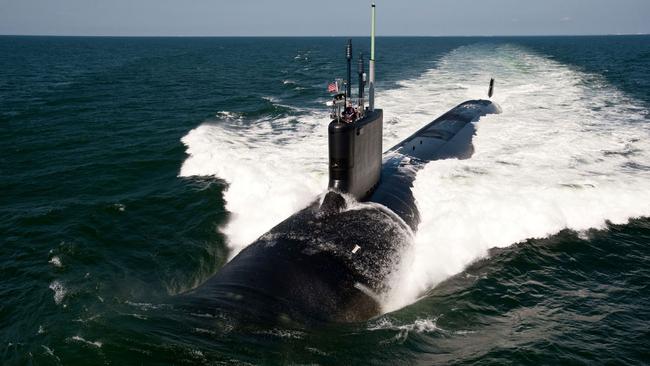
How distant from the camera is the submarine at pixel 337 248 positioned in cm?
912

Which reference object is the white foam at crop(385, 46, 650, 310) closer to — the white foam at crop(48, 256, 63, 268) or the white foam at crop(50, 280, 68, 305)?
the white foam at crop(50, 280, 68, 305)

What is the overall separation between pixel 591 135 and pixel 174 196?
2058cm

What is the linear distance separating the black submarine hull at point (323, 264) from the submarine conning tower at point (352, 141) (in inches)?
18.1

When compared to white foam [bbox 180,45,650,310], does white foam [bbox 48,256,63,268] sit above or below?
below

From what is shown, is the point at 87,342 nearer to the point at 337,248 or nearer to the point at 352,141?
the point at 337,248

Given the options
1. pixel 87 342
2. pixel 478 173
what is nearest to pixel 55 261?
pixel 87 342

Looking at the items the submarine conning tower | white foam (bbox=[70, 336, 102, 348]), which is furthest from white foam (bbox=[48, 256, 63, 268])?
the submarine conning tower

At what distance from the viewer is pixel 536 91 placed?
121 ft

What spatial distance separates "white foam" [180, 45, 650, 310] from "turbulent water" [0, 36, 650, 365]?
3.4 inches

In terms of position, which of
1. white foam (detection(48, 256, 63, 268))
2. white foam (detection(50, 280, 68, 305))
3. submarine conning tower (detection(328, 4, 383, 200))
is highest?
submarine conning tower (detection(328, 4, 383, 200))

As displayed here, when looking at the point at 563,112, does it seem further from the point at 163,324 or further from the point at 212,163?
the point at 163,324

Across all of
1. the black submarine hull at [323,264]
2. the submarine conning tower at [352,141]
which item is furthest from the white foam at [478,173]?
the submarine conning tower at [352,141]

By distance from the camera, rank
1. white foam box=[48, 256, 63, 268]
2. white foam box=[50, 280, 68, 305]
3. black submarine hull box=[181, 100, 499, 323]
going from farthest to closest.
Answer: white foam box=[48, 256, 63, 268]
white foam box=[50, 280, 68, 305]
black submarine hull box=[181, 100, 499, 323]

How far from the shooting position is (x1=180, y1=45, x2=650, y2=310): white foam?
45.3ft
